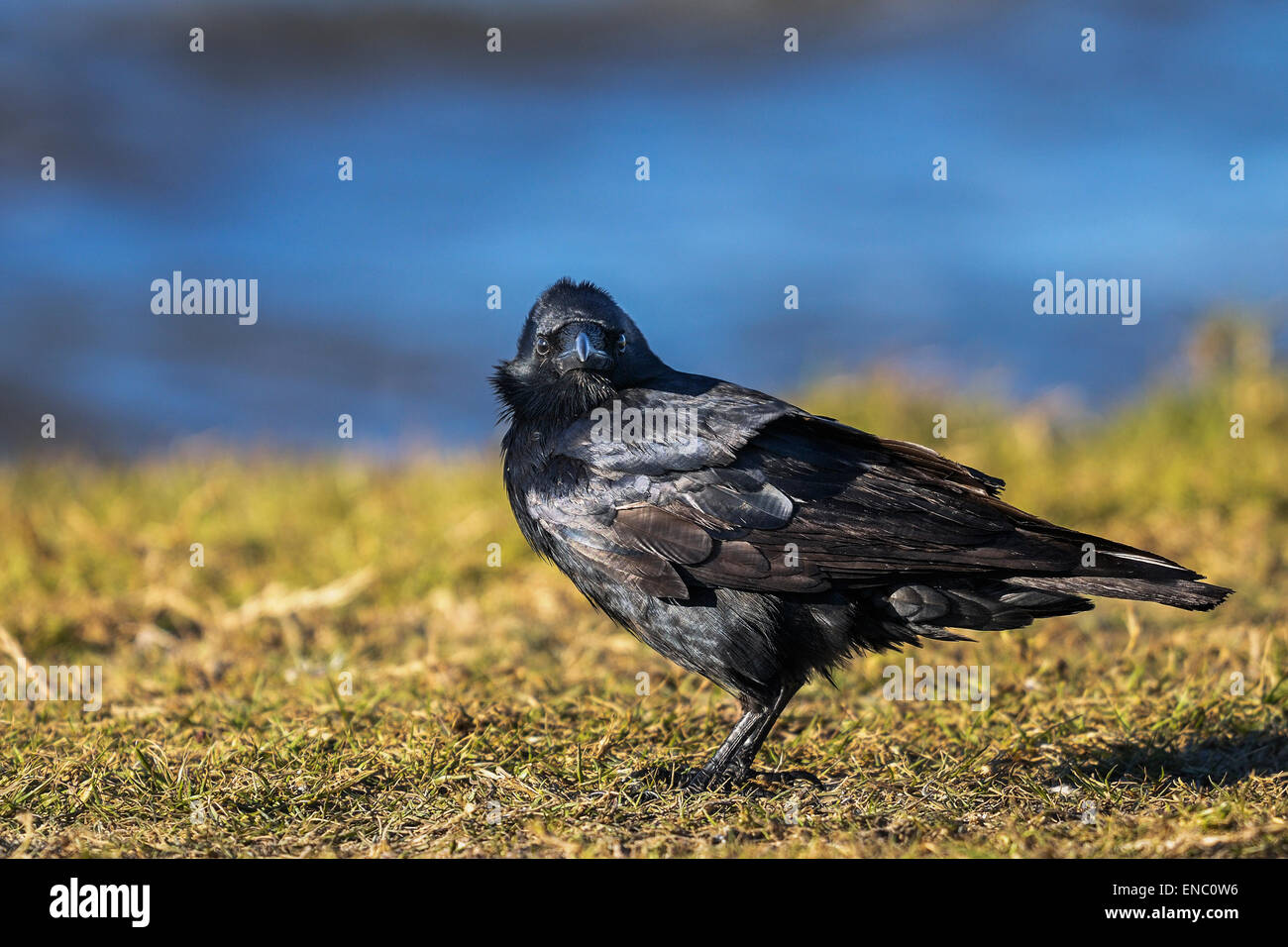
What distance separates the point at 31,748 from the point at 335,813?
55.5 inches

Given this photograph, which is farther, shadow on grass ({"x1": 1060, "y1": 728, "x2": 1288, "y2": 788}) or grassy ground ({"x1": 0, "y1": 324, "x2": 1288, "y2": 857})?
shadow on grass ({"x1": 1060, "y1": 728, "x2": 1288, "y2": 788})

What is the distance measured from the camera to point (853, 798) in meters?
3.67

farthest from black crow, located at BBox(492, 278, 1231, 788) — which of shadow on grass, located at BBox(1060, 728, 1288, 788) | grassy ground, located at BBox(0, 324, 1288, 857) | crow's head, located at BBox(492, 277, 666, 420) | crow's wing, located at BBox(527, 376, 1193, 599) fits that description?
shadow on grass, located at BBox(1060, 728, 1288, 788)

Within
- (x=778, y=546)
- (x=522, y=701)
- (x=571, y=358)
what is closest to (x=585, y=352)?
(x=571, y=358)

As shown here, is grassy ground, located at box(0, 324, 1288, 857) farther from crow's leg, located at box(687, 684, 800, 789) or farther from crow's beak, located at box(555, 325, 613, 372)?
crow's beak, located at box(555, 325, 613, 372)

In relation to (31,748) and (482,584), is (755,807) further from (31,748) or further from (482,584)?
(482,584)

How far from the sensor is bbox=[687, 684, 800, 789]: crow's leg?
3.93 m

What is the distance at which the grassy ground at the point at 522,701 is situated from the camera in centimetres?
345

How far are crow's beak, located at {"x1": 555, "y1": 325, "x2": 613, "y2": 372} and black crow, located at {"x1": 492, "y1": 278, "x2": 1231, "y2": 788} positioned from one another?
0.21 meters

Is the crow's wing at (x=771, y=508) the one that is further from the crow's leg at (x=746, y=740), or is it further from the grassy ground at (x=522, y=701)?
the grassy ground at (x=522, y=701)

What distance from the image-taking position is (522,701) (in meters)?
4.70

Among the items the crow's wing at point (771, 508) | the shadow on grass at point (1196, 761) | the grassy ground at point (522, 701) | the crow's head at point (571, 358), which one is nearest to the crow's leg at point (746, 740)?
the grassy ground at point (522, 701)

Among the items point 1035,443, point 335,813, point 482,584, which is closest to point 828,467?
point 335,813

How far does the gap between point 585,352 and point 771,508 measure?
94 cm
